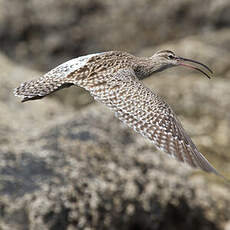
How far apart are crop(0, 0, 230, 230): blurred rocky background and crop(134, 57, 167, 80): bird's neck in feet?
4.01

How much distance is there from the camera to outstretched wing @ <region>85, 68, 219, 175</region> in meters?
5.86

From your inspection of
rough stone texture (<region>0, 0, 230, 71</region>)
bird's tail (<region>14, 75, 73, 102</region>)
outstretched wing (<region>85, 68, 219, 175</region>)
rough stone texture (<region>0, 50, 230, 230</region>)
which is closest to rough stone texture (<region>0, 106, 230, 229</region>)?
rough stone texture (<region>0, 50, 230, 230</region>)

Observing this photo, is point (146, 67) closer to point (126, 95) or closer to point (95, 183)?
point (126, 95)

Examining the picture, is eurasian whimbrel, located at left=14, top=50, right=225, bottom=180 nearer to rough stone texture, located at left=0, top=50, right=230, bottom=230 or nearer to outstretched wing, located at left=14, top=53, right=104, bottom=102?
outstretched wing, located at left=14, top=53, right=104, bottom=102

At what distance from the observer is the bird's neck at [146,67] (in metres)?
7.46

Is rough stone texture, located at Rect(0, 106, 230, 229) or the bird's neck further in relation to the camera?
the bird's neck

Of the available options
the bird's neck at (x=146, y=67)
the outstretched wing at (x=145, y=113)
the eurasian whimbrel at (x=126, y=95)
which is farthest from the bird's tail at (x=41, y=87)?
the bird's neck at (x=146, y=67)

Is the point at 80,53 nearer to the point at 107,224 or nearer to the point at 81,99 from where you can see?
the point at 81,99

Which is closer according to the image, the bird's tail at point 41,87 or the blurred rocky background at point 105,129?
the bird's tail at point 41,87

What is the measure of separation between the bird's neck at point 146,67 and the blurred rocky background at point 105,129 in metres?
1.22

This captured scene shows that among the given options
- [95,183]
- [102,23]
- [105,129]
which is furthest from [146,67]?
[102,23]

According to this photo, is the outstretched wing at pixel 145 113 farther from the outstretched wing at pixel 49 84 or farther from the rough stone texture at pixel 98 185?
the rough stone texture at pixel 98 185

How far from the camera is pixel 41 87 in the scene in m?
6.68

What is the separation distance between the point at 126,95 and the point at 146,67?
1399mm
